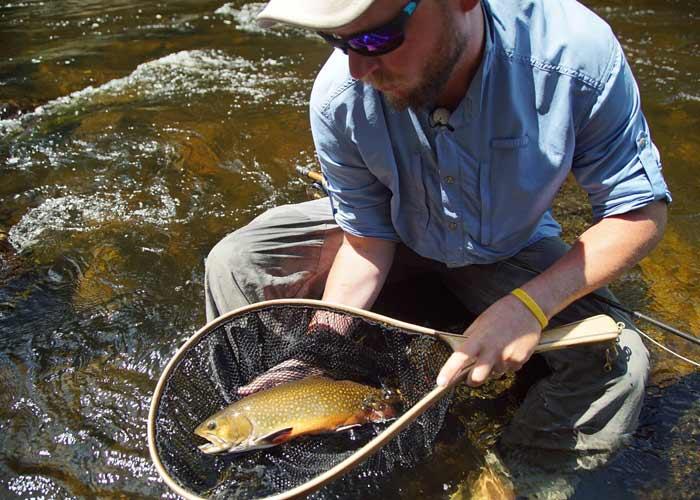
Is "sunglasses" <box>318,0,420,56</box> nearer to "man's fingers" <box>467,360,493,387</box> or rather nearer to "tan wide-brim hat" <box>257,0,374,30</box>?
"tan wide-brim hat" <box>257,0,374,30</box>

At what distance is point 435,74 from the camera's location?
1939mm

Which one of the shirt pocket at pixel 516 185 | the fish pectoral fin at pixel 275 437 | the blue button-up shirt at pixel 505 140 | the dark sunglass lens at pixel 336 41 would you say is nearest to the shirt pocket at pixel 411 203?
the blue button-up shirt at pixel 505 140

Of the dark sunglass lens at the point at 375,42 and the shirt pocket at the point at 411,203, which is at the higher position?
the dark sunglass lens at the point at 375,42

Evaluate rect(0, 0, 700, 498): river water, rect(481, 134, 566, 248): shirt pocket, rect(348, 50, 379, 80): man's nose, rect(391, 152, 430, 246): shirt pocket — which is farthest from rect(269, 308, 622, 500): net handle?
rect(348, 50, 379, 80): man's nose

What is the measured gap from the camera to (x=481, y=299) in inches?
105

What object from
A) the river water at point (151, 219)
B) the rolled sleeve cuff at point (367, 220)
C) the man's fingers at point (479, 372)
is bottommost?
the river water at point (151, 219)

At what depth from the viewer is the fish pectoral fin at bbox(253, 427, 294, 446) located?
2.08 metres

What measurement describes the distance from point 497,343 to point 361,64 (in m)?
0.89

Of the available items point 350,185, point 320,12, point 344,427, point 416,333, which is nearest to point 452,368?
point 416,333

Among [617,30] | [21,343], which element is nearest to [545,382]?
[21,343]

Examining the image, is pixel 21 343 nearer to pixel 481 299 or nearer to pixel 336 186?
pixel 336 186

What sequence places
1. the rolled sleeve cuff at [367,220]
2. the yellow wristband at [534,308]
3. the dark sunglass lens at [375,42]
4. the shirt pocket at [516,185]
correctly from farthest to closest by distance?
the rolled sleeve cuff at [367,220]
the shirt pocket at [516,185]
the yellow wristband at [534,308]
the dark sunglass lens at [375,42]

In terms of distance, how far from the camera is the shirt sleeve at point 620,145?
2059mm

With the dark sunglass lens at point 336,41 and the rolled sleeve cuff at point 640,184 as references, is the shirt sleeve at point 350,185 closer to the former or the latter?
the dark sunglass lens at point 336,41
